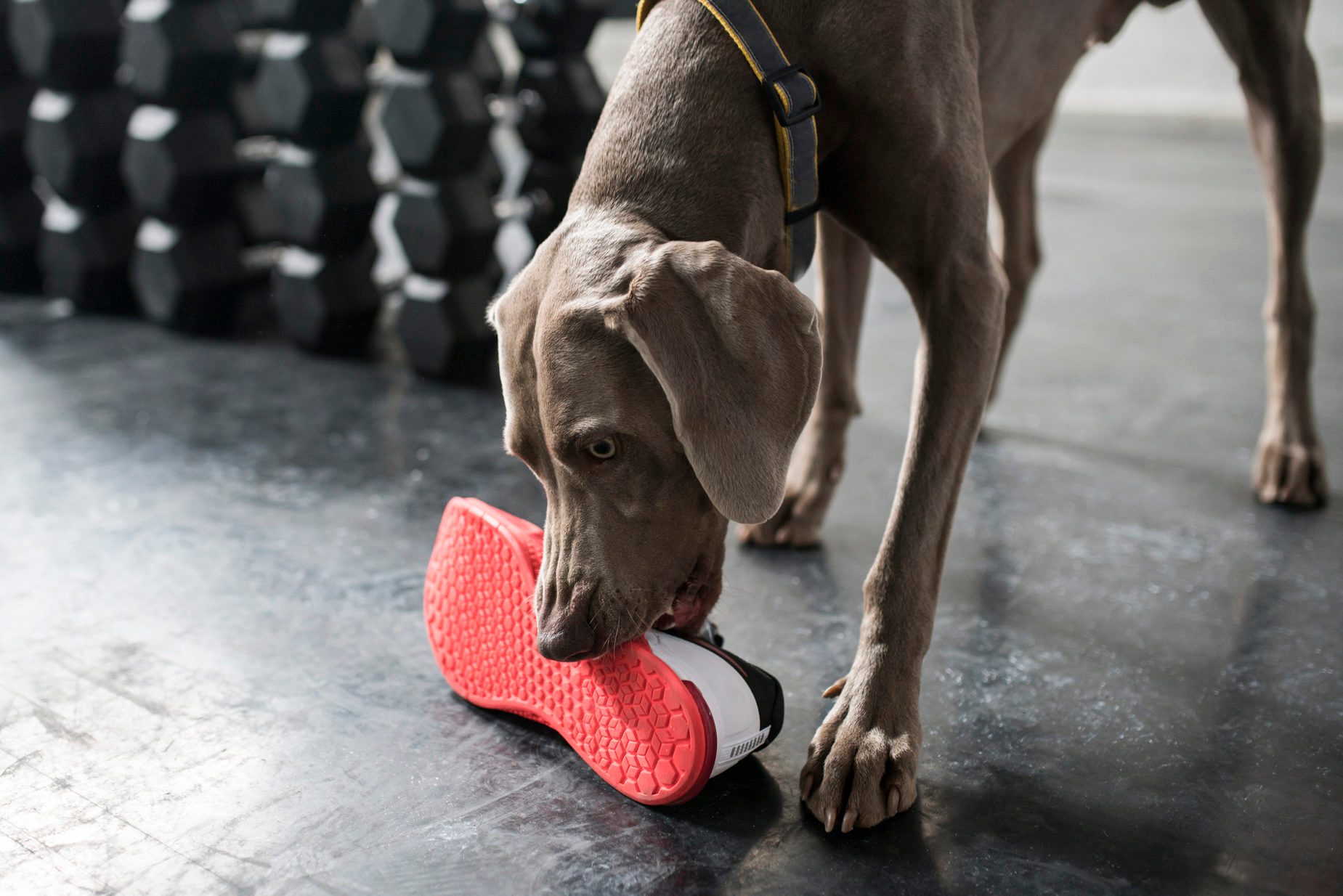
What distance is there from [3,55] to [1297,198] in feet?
12.8

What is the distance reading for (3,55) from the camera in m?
3.95

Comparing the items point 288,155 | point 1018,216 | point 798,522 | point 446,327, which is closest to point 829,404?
point 798,522

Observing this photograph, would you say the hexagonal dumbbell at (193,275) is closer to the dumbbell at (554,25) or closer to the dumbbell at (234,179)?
the dumbbell at (234,179)

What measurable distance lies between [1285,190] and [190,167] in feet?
9.46

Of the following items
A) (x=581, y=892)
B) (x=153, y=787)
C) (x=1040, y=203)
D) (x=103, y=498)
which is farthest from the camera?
(x=1040, y=203)

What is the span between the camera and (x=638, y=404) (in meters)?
1.37

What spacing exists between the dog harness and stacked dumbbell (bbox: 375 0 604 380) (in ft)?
5.38

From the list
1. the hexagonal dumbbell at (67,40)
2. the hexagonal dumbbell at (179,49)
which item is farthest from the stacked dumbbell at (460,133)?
the hexagonal dumbbell at (67,40)

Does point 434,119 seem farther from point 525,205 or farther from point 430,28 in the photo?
point 525,205

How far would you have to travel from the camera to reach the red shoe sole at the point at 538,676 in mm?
1386

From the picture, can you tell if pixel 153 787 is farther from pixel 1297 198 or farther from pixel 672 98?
pixel 1297 198

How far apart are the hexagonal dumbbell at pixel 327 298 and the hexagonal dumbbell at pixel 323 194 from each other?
0.20 feet

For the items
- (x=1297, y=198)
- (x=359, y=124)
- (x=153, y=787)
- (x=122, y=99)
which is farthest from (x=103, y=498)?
(x=1297, y=198)

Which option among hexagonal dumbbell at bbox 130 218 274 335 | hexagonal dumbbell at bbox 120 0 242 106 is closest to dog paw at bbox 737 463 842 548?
hexagonal dumbbell at bbox 130 218 274 335
